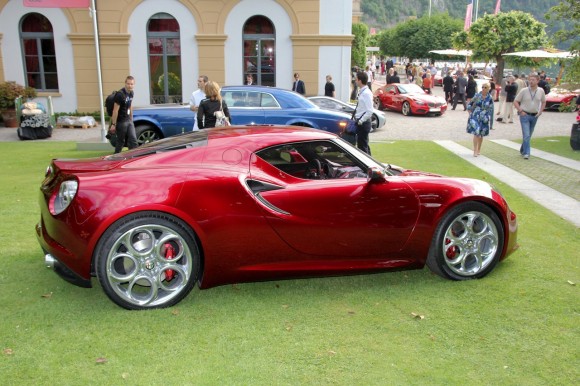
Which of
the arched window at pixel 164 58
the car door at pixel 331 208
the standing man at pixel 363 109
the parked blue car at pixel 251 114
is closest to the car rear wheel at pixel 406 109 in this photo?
the arched window at pixel 164 58

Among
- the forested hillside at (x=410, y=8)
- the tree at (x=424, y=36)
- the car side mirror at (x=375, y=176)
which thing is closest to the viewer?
the car side mirror at (x=375, y=176)

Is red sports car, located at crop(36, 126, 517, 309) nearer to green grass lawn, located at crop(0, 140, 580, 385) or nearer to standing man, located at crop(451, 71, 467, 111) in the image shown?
green grass lawn, located at crop(0, 140, 580, 385)

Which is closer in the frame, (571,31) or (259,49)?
(571,31)

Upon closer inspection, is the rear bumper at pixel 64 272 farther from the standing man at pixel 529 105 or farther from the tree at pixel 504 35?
the tree at pixel 504 35

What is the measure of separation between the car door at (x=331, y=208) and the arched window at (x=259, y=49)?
655 inches

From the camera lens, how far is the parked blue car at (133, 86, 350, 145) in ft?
38.0

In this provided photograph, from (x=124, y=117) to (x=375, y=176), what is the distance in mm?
7269

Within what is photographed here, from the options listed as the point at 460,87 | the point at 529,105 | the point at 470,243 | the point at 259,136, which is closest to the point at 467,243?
the point at 470,243

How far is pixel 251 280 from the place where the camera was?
432 centimetres

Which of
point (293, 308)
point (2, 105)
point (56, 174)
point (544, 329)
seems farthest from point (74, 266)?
point (2, 105)

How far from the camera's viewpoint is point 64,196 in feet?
13.2

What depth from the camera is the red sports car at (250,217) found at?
396cm

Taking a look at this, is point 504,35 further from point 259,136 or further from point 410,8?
point 410,8

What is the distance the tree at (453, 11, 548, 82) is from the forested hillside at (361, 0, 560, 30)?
114 metres
